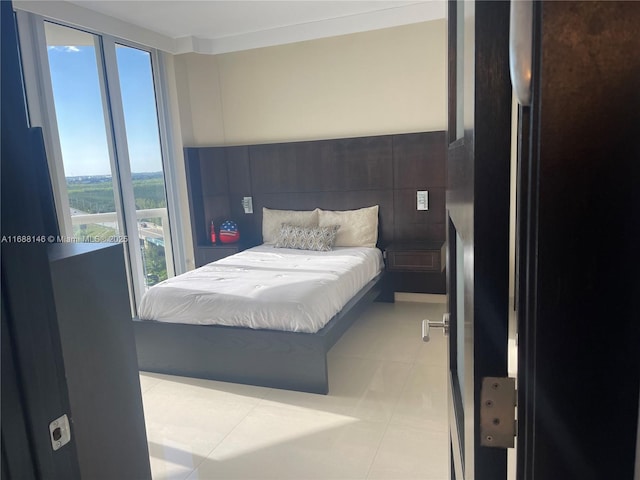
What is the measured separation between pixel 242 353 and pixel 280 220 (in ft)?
6.91

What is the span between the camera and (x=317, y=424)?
2576 millimetres

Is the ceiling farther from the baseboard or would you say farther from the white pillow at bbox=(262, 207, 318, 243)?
the baseboard

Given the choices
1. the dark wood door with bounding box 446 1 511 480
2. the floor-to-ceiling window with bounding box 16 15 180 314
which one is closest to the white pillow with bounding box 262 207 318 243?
the floor-to-ceiling window with bounding box 16 15 180 314

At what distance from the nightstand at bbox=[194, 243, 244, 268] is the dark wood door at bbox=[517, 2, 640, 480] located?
178 inches

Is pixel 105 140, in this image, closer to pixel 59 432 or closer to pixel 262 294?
pixel 262 294

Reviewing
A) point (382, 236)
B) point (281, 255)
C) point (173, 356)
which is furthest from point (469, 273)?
point (382, 236)

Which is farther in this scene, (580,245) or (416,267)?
(416,267)

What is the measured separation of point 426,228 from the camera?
14.9 ft

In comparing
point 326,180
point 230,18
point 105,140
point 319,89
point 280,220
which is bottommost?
point 280,220

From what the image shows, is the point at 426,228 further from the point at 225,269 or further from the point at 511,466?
the point at 511,466

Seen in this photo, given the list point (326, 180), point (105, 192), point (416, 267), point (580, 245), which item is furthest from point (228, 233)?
point (580, 245)

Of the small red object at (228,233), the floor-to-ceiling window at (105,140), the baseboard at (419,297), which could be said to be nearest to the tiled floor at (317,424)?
the baseboard at (419,297)

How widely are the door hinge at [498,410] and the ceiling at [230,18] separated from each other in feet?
13.3

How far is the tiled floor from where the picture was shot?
2.23 meters
